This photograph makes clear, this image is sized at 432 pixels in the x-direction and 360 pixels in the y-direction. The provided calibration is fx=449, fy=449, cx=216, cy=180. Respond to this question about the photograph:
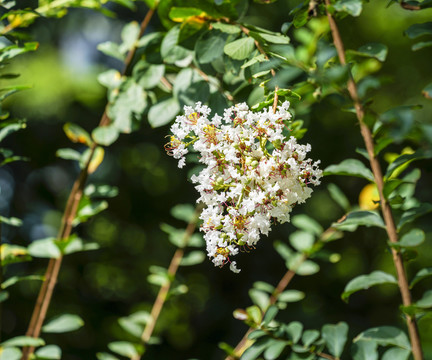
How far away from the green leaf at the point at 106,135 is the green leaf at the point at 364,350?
2.56 feet

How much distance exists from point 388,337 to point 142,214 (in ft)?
9.41

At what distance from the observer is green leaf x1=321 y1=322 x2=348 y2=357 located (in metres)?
0.87

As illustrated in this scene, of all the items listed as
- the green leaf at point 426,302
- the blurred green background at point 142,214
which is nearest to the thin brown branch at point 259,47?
the green leaf at point 426,302

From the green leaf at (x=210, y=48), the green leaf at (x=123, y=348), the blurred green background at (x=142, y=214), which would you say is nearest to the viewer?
the green leaf at (x=210, y=48)

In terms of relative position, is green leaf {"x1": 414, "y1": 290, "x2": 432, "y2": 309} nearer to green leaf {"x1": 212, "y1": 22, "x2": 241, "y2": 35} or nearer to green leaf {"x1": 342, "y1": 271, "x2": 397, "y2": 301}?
green leaf {"x1": 342, "y1": 271, "x2": 397, "y2": 301}

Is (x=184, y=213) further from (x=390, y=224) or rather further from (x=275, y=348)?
(x=390, y=224)

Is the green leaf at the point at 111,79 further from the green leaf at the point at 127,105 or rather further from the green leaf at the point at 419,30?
the green leaf at the point at 419,30

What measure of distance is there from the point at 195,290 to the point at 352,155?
1617 millimetres

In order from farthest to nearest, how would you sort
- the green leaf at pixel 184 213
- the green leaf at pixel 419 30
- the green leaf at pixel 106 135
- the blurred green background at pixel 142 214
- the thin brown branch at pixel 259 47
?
the blurred green background at pixel 142 214 < the green leaf at pixel 184 213 < the green leaf at pixel 106 135 < the thin brown branch at pixel 259 47 < the green leaf at pixel 419 30

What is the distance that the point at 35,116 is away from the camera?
3309mm

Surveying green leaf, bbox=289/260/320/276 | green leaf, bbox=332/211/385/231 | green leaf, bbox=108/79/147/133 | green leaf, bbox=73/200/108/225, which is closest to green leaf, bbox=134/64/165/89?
green leaf, bbox=108/79/147/133

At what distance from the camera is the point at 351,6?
74cm

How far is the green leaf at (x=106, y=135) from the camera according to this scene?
1216 mm

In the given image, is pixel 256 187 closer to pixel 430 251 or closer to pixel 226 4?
pixel 226 4
